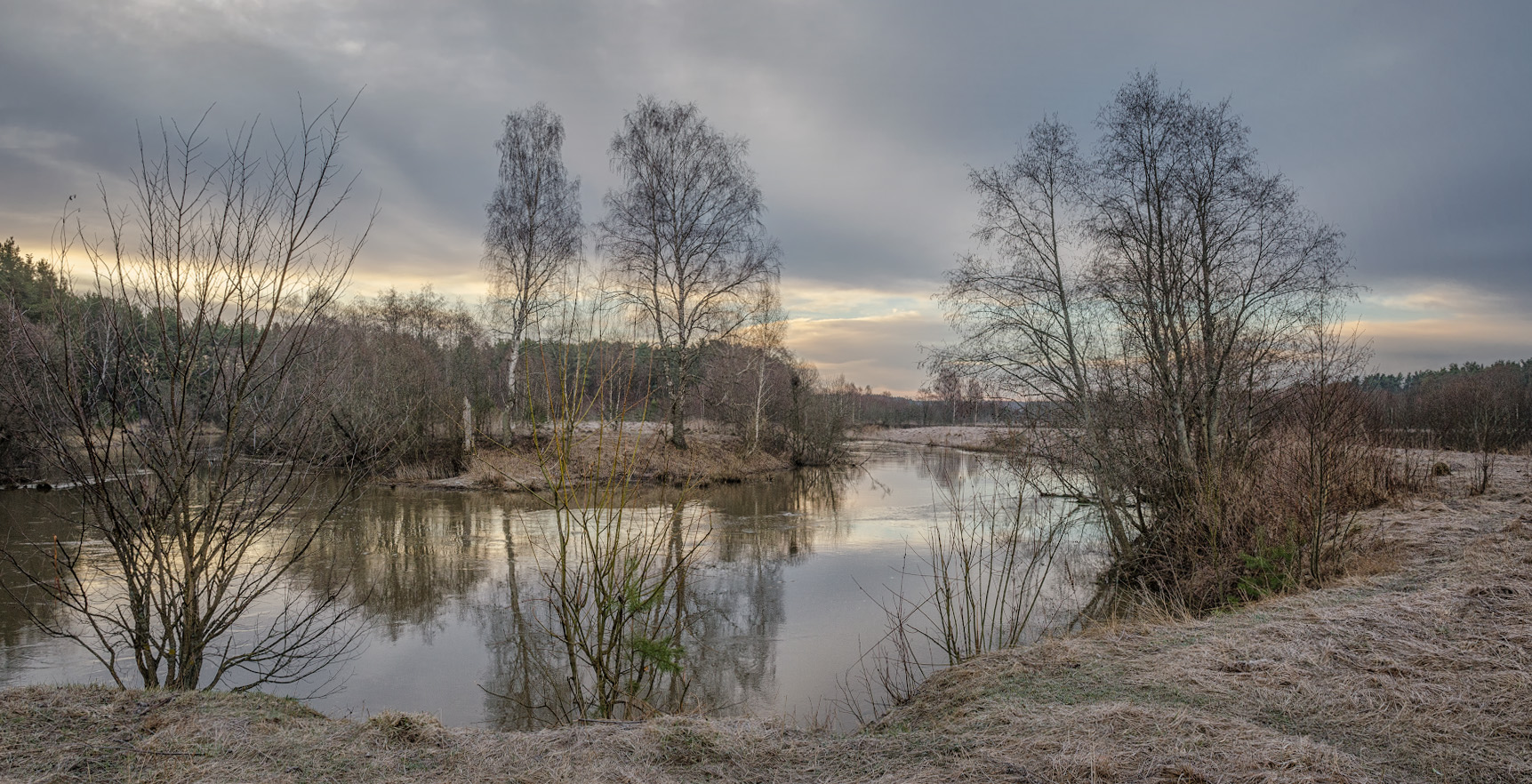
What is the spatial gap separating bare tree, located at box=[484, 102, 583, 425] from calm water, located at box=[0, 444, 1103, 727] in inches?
220

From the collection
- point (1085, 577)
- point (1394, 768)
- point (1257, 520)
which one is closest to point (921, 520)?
point (1085, 577)

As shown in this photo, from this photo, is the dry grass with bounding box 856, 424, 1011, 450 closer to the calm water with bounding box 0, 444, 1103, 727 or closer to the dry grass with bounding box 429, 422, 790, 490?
the dry grass with bounding box 429, 422, 790, 490

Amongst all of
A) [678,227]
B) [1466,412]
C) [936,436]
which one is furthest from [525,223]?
[936,436]

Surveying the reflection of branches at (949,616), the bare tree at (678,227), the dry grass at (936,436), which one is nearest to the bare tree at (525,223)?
the bare tree at (678,227)

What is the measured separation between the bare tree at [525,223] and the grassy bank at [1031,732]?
15089 mm

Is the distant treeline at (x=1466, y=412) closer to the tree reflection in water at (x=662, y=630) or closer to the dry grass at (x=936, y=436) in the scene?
the dry grass at (x=936, y=436)

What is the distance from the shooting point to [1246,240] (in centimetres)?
1104

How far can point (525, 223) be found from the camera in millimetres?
18344

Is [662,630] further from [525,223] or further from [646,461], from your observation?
[525,223]

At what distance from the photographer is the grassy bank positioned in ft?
9.72

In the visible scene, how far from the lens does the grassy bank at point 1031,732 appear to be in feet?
9.72

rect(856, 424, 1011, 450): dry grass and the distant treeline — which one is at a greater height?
the distant treeline

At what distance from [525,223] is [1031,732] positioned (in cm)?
1761

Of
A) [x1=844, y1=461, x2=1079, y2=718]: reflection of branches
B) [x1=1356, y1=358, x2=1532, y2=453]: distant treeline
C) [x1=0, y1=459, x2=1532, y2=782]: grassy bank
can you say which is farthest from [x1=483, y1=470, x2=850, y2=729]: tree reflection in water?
[x1=1356, y1=358, x2=1532, y2=453]: distant treeline
